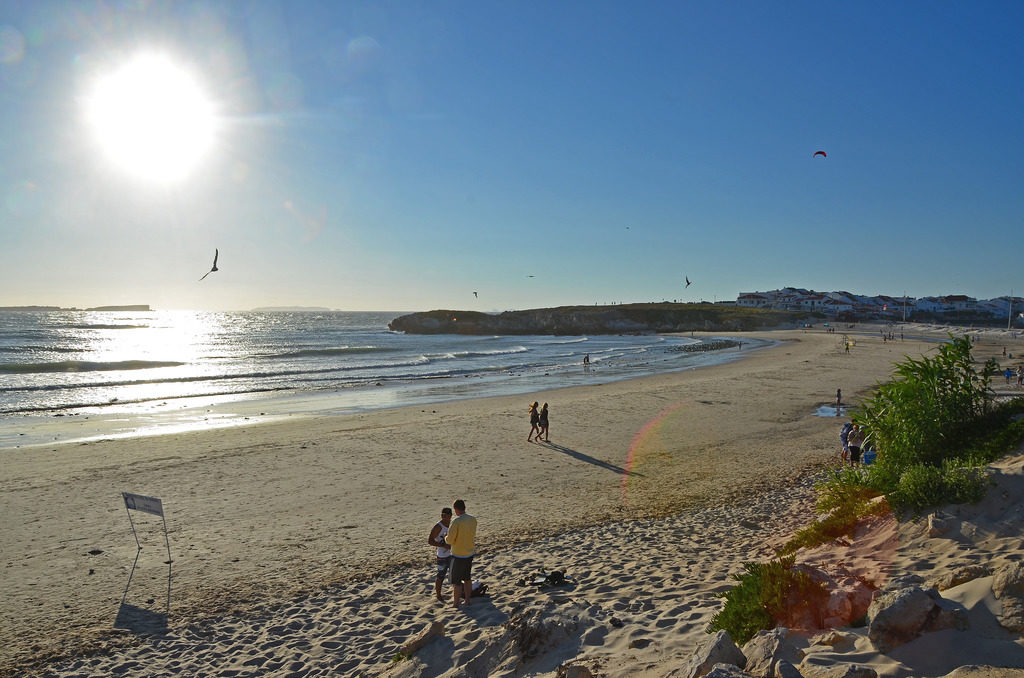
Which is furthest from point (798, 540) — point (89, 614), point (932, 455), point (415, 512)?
point (89, 614)

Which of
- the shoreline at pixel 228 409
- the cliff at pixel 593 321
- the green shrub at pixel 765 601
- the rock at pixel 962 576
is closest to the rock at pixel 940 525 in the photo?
the rock at pixel 962 576

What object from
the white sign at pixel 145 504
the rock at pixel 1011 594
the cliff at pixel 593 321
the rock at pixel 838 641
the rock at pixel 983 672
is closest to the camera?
the rock at pixel 983 672

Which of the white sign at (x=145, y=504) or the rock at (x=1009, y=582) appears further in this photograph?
the white sign at (x=145, y=504)

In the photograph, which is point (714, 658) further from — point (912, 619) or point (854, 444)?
point (854, 444)

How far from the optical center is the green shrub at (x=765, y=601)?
17.2 feet

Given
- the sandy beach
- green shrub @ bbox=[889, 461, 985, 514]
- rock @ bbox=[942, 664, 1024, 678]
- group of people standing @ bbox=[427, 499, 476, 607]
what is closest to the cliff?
the sandy beach

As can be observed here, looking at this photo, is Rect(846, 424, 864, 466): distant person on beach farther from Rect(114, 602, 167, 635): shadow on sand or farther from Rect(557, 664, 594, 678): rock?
Rect(114, 602, 167, 635): shadow on sand

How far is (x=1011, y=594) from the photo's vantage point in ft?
14.9

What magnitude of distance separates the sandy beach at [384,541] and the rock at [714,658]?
0.57 meters

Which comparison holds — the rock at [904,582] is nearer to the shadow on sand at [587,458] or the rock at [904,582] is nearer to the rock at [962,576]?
the rock at [962,576]

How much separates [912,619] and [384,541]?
7.90 m

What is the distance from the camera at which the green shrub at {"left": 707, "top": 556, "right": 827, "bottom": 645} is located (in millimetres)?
5238

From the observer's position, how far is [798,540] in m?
7.99

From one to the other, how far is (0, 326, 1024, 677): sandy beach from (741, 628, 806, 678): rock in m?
0.50
